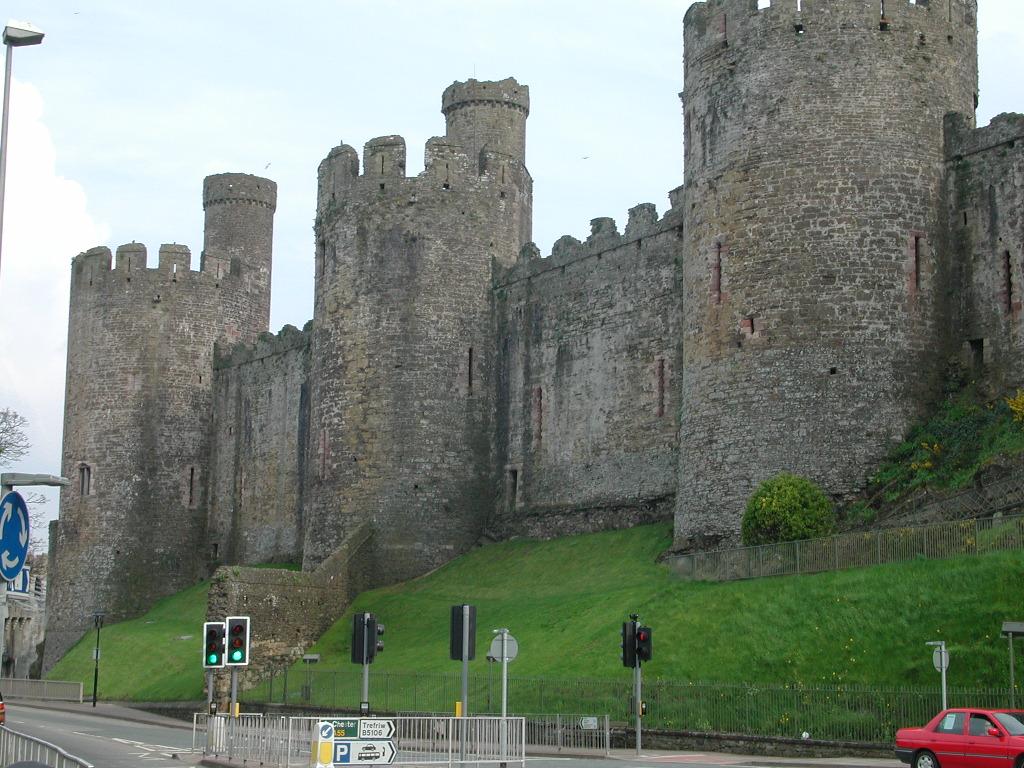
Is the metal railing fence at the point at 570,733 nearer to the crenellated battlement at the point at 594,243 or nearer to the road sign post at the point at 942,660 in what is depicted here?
the road sign post at the point at 942,660

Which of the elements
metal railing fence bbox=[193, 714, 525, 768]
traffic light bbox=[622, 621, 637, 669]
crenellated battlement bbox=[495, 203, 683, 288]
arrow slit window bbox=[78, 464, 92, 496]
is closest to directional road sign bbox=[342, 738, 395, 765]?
metal railing fence bbox=[193, 714, 525, 768]

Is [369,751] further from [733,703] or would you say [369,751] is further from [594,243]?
[594,243]

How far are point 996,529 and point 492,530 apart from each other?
20053mm

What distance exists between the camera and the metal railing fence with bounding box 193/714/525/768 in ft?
81.9

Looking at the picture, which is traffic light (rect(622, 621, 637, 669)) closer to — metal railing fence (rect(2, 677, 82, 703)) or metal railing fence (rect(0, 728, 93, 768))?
metal railing fence (rect(0, 728, 93, 768))

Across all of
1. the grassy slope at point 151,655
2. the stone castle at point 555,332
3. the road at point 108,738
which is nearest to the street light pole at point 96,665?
the grassy slope at point 151,655

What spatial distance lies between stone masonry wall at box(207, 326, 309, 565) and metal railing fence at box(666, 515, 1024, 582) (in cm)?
2421

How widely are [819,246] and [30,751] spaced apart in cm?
2084

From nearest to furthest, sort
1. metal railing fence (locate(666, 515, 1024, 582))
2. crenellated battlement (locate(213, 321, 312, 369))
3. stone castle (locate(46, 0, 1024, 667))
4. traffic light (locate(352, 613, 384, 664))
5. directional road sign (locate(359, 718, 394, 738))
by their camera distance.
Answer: directional road sign (locate(359, 718, 394, 738)) → traffic light (locate(352, 613, 384, 664)) → metal railing fence (locate(666, 515, 1024, 582)) → stone castle (locate(46, 0, 1024, 667)) → crenellated battlement (locate(213, 321, 312, 369))

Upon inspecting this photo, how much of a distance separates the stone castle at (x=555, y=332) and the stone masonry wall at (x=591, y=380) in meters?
0.08

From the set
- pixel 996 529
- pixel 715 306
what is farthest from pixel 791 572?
pixel 715 306

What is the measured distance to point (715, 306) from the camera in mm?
37188

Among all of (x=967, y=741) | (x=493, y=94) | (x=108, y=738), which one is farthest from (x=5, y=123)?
(x=493, y=94)

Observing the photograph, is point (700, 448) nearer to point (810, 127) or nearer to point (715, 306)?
point (715, 306)
